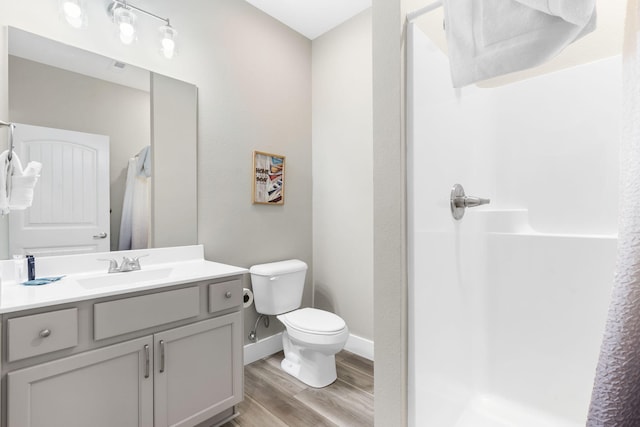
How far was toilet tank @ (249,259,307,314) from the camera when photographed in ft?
7.02

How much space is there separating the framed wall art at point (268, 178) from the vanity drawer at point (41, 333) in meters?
1.37

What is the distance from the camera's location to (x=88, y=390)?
3.74 feet

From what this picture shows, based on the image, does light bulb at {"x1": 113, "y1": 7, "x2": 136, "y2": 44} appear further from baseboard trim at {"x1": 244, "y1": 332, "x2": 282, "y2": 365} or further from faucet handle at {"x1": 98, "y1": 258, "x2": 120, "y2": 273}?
baseboard trim at {"x1": 244, "y1": 332, "x2": 282, "y2": 365}

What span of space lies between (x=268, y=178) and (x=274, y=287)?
2.77 ft

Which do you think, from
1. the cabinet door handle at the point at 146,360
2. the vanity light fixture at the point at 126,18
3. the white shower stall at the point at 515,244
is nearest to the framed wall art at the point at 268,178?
the vanity light fixture at the point at 126,18

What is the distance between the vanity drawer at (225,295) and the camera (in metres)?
1.51

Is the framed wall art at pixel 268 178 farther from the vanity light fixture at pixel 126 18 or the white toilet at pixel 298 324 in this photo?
the vanity light fixture at pixel 126 18

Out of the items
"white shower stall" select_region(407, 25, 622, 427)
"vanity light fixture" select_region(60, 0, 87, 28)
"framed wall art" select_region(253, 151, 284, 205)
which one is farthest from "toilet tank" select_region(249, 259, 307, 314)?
"vanity light fixture" select_region(60, 0, 87, 28)

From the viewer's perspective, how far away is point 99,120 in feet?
5.28

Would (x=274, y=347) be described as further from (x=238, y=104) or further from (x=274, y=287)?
(x=238, y=104)

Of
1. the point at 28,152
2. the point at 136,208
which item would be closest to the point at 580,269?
the point at 136,208

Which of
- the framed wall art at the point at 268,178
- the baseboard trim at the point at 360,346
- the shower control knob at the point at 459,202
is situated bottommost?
the baseboard trim at the point at 360,346

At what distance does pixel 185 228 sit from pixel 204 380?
893 mm

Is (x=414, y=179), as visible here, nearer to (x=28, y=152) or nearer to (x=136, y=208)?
(x=136, y=208)
